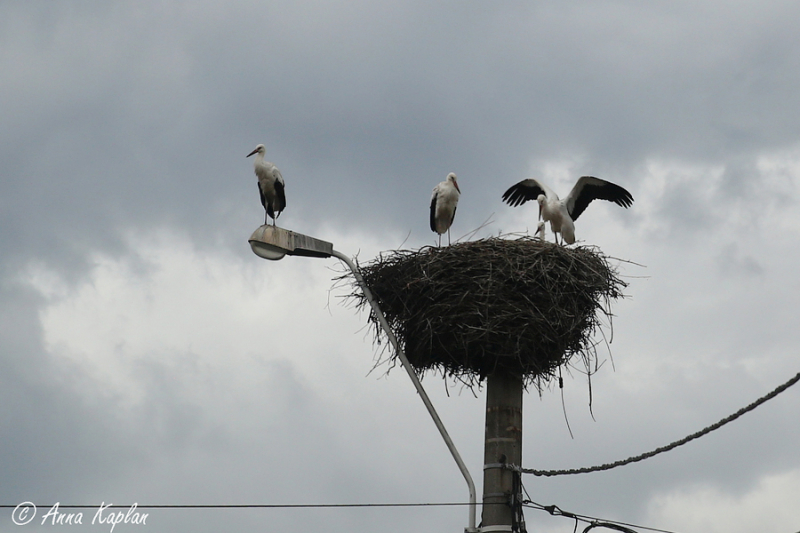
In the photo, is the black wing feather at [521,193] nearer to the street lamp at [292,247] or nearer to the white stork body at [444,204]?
the white stork body at [444,204]

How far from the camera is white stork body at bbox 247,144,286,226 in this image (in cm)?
1316

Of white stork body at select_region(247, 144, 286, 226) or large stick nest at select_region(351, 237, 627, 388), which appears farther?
white stork body at select_region(247, 144, 286, 226)

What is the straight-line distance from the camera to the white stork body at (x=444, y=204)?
12789 mm

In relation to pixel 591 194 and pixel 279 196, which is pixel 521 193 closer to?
pixel 591 194

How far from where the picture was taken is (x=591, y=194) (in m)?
12.9

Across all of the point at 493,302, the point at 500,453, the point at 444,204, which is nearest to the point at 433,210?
the point at 444,204

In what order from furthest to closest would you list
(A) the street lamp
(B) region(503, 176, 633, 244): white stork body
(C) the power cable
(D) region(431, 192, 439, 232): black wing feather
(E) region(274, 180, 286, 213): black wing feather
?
1. (E) region(274, 180, 286, 213): black wing feather
2. (D) region(431, 192, 439, 232): black wing feather
3. (B) region(503, 176, 633, 244): white stork body
4. (A) the street lamp
5. (C) the power cable

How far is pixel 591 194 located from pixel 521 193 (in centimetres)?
126

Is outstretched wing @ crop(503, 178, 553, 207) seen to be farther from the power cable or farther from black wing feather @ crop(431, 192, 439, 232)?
the power cable

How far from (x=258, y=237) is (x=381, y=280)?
1957 millimetres

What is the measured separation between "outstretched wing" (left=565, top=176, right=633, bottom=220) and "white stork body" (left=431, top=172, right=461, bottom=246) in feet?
4.36

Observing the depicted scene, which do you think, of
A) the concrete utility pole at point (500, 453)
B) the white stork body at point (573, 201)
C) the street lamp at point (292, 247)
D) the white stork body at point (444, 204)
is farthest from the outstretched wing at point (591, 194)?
the concrete utility pole at point (500, 453)

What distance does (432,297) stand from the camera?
27.6 ft

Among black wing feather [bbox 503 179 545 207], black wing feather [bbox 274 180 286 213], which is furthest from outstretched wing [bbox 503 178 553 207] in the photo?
black wing feather [bbox 274 180 286 213]
